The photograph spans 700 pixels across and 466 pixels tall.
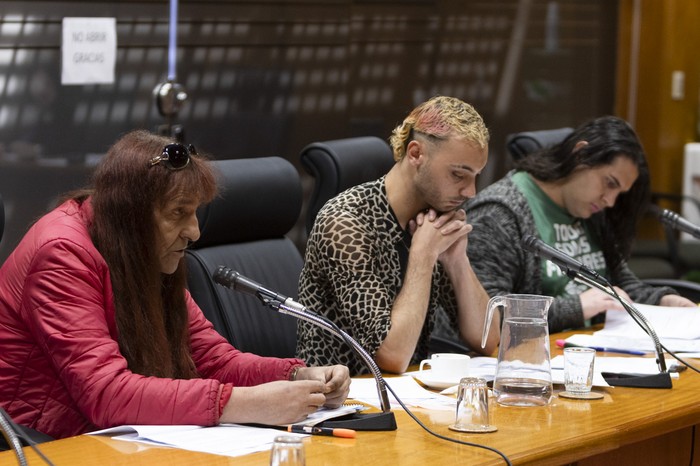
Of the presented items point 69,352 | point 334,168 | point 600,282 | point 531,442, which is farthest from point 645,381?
point 69,352

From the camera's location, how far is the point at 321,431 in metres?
1.89

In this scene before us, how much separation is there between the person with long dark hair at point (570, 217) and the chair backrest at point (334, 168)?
32cm

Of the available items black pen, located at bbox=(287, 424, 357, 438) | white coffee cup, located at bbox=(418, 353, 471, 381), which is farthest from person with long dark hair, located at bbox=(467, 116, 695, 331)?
black pen, located at bbox=(287, 424, 357, 438)

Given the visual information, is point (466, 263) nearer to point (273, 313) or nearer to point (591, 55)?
point (273, 313)

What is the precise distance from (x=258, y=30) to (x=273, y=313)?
167cm

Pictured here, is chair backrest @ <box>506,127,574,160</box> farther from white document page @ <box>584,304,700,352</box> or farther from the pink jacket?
the pink jacket

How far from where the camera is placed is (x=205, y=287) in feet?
8.96

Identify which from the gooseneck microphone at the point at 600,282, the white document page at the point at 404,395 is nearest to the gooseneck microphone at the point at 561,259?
the gooseneck microphone at the point at 600,282

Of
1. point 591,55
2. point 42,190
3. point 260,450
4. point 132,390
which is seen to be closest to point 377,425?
point 260,450

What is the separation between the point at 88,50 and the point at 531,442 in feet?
7.47

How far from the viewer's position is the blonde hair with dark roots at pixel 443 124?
2.52m

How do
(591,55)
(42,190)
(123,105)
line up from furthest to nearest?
1. (591,55)
2. (123,105)
3. (42,190)

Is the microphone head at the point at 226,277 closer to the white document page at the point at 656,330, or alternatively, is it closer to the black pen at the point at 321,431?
the black pen at the point at 321,431

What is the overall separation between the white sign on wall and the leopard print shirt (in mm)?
1366
